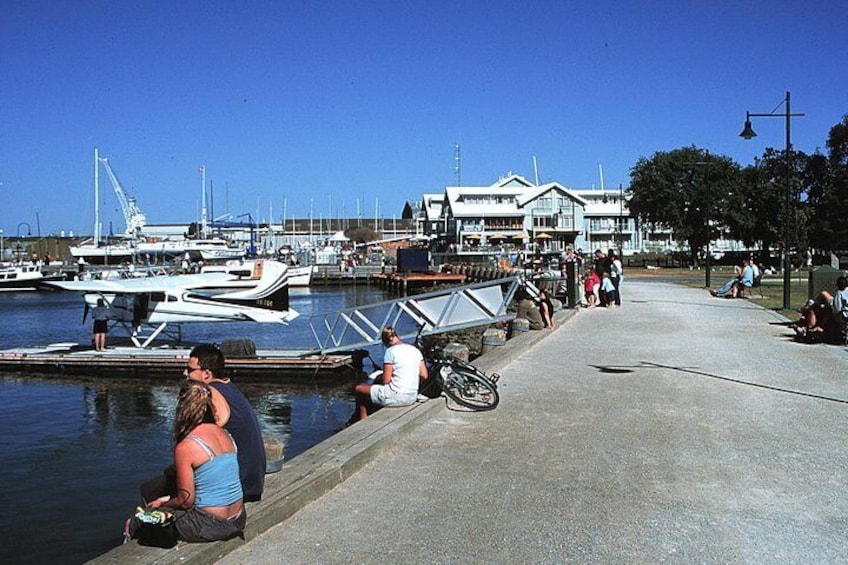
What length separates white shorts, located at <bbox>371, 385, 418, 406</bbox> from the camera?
1109 cm

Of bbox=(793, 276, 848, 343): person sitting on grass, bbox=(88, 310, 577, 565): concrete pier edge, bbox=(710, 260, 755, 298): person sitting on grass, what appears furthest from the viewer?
bbox=(710, 260, 755, 298): person sitting on grass

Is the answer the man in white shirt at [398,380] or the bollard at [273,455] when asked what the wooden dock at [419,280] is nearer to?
the man in white shirt at [398,380]

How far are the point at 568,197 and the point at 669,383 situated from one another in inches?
3862

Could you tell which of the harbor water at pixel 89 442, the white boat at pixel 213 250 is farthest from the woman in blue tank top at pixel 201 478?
the white boat at pixel 213 250

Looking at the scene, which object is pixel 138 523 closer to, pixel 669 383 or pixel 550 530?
pixel 550 530

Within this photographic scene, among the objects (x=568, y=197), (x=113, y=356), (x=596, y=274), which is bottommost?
(x=113, y=356)

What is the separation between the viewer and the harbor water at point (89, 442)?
35.2 ft

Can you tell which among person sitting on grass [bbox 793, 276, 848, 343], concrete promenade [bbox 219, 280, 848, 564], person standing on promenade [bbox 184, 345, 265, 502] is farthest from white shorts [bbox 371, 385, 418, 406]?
person sitting on grass [bbox 793, 276, 848, 343]

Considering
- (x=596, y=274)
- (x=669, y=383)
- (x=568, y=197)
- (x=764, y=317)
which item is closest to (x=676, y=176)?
(x=568, y=197)

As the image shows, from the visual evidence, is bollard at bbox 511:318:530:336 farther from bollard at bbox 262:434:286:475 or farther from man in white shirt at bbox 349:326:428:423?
bollard at bbox 262:434:286:475

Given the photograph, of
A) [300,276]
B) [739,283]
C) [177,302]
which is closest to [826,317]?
[739,283]

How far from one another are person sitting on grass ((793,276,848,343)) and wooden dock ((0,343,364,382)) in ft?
36.3

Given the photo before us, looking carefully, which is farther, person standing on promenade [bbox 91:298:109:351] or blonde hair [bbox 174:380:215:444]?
person standing on promenade [bbox 91:298:109:351]

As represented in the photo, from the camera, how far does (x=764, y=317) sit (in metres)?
24.9
